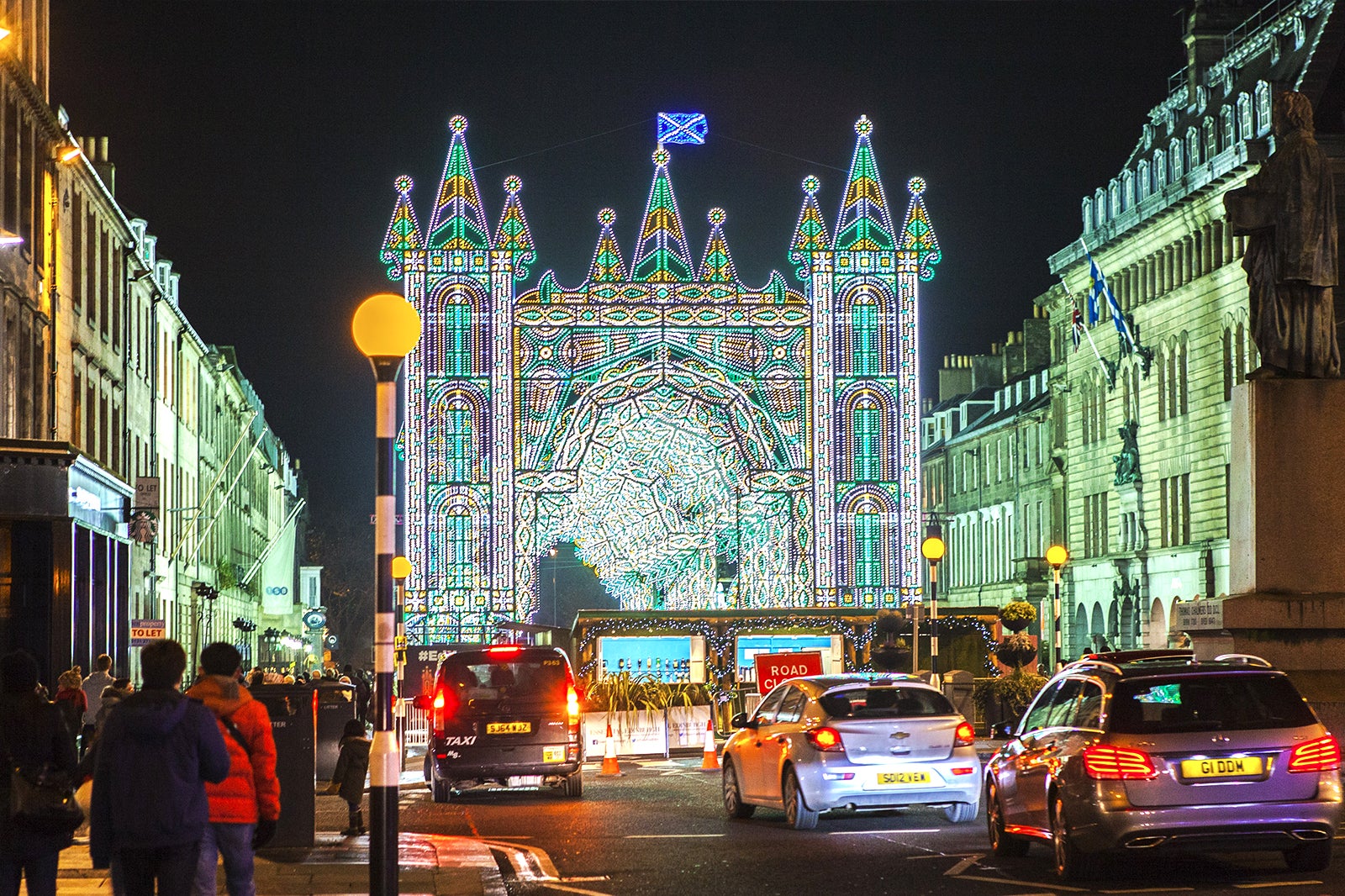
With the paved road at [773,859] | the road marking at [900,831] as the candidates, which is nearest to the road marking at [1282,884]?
the paved road at [773,859]

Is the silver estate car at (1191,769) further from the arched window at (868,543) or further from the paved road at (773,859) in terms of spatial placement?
the arched window at (868,543)

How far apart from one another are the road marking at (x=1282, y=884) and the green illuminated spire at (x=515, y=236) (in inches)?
1813

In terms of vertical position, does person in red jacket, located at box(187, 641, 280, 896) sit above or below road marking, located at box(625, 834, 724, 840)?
above

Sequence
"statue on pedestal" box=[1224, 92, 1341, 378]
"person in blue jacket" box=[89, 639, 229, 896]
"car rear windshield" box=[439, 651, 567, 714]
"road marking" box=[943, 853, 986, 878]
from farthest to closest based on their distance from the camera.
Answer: "car rear windshield" box=[439, 651, 567, 714] < "statue on pedestal" box=[1224, 92, 1341, 378] < "road marking" box=[943, 853, 986, 878] < "person in blue jacket" box=[89, 639, 229, 896]

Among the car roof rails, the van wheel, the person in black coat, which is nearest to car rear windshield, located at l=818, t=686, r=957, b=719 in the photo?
the car roof rails

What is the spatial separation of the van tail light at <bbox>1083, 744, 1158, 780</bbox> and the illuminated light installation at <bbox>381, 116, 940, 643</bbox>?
4268 centimetres

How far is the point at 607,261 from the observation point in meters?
58.4

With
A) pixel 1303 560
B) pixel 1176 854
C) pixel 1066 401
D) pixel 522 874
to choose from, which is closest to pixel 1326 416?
pixel 1303 560

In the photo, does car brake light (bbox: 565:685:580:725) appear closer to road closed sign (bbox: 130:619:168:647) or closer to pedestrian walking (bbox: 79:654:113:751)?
pedestrian walking (bbox: 79:654:113:751)

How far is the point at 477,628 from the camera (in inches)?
2147

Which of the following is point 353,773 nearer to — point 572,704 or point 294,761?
point 294,761

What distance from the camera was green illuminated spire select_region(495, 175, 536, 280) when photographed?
56.9 m

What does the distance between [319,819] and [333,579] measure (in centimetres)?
9483

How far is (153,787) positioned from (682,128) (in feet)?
171
